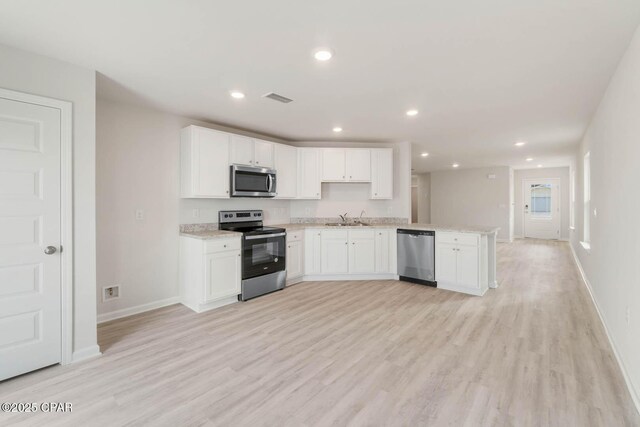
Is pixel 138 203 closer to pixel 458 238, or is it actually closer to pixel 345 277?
pixel 345 277

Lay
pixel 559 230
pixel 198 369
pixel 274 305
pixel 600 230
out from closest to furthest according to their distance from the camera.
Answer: pixel 198 369 < pixel 600 230 < pixel 274 305 < pixel 559 230

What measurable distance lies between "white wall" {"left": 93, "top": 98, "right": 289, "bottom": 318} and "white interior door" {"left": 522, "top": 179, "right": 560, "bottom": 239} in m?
10.1

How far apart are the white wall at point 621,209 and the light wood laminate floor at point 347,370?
275 mm

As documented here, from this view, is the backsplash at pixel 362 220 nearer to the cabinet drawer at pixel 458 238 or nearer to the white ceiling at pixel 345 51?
the cabinet drawer at pixel 458 238

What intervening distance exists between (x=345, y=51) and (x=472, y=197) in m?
8.76

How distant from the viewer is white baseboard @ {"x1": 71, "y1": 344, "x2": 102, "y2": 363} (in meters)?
2.42

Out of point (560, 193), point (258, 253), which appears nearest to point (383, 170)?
point (258, 253)

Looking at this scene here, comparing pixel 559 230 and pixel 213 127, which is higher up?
pixel 213 127

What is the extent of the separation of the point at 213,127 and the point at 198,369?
3.04m

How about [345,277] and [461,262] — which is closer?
[461,262]

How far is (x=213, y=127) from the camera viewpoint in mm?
4148

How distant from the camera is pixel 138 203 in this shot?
346 cm

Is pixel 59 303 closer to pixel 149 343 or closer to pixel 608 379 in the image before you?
pixel 149 343

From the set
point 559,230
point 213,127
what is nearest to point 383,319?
point 213,127
